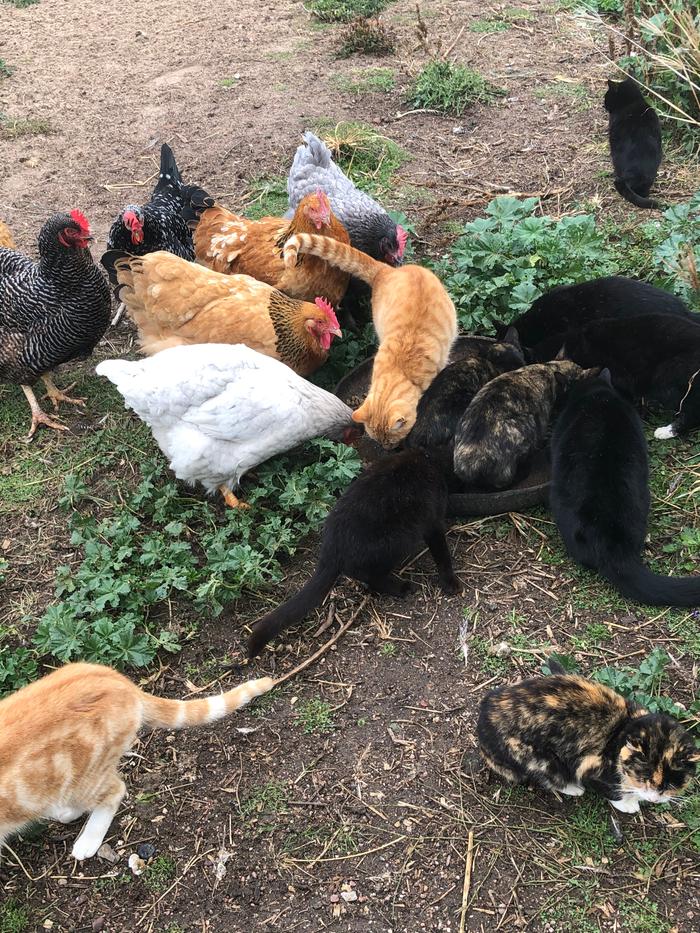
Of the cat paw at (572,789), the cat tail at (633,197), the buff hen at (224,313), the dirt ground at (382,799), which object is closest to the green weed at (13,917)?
the dirt ground at (382,799)

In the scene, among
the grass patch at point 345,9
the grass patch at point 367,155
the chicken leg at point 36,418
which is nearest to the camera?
the chicken leg at point 36,418

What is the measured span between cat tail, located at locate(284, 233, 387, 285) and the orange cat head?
1.22 m

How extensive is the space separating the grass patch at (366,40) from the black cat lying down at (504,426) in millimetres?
6662

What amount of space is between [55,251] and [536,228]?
337 cm

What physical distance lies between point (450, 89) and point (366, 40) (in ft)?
6.02

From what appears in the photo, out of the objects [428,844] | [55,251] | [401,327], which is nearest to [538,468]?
[401,327]

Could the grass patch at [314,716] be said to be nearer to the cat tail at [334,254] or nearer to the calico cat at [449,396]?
the calico cat at [449,396]

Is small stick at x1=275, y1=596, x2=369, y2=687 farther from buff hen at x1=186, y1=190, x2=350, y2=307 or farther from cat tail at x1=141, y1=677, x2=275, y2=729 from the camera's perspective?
buff hen at x1=186, y1=190, x2=350, y2=307

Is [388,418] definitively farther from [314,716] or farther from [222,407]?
[314,716]

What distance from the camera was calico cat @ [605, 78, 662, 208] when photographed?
256 inches

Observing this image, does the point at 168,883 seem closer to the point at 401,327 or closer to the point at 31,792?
the point at 31,792

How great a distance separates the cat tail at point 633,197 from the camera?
6.44 m

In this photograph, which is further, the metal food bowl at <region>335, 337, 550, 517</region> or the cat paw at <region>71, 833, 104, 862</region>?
the metal food bowl at <region>335, 337, 550, 517</region>

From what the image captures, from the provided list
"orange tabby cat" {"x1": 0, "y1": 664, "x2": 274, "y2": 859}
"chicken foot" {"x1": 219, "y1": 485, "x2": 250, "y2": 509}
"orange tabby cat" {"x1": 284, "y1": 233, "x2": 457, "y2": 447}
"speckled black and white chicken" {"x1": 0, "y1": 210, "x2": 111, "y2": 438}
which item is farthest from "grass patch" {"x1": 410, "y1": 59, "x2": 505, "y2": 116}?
"orange tabby cat" {"x1": 0, "y1": 664, "x2": 274, "y2": 859}
